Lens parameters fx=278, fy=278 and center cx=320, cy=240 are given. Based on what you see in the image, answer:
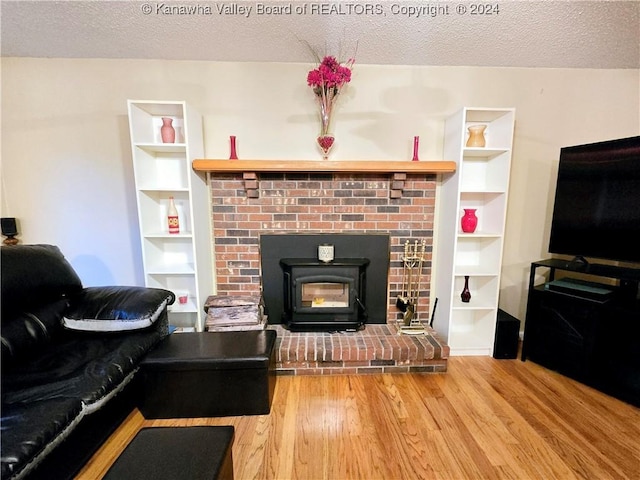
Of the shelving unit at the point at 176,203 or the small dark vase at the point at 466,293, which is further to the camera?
the small dark vase at the point at 466,293

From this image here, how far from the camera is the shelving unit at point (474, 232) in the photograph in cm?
Answer: 206

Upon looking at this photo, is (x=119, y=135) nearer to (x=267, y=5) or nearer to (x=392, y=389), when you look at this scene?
(x=267, y=5)

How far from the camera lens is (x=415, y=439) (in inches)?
57.7

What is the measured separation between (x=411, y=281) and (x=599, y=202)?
4.41 feet

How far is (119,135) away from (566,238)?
348cm

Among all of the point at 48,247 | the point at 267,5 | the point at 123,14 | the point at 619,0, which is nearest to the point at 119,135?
the point at 123,14

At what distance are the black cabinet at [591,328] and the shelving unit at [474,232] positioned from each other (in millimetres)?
304

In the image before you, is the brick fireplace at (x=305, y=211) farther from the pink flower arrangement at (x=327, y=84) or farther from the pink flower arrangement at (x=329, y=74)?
the pink flower arrangement at (x=329, y=74)

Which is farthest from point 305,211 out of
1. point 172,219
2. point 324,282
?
point 172,219

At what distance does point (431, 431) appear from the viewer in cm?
152

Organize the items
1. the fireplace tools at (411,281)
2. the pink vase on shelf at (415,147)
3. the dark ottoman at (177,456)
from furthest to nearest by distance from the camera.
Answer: the fireplace tools at (411,281) → the pink vase on shelf at (415,147) → the dark ottoman at (177,456)

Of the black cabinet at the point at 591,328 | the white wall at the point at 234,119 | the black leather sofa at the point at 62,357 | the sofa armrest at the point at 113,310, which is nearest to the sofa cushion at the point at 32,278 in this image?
the black leather sofa at the point at 62,357

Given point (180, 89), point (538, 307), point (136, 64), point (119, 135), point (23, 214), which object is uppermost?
point (136, 64)

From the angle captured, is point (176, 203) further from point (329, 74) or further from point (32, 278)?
point (329, 74)
